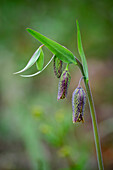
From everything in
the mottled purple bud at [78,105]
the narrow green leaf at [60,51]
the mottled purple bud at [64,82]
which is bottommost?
the mottled purple bud at [78,105]

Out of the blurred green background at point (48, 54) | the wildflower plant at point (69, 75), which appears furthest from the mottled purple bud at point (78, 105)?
the blurred green background at point (48, 54)

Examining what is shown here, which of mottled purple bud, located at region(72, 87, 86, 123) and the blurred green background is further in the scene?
the blurred green background

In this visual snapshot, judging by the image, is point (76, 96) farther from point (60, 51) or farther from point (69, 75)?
point (60, 51)

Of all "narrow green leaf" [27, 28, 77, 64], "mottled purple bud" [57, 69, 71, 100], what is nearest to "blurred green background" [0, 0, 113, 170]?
"mottled purple bud" [57, 69, 71, 100]

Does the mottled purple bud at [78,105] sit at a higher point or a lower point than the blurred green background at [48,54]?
lower

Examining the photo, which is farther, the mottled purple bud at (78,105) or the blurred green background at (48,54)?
the blurred green background at (48,54)

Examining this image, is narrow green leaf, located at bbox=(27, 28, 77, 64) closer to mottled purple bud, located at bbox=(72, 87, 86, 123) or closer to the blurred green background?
mottled purple bud, located at bbox=(72, 87, 86, 123)

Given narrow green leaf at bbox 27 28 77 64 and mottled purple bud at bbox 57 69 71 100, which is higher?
narrow green leaf at bbox 27 28 77 64

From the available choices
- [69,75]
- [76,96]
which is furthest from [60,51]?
[76,96]

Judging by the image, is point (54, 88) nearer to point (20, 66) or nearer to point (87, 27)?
point (20, 66)

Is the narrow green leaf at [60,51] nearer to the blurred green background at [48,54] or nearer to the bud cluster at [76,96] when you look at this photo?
the bud cluster at [76,96]

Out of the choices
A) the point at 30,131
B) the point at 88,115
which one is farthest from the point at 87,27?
the point at 30,131

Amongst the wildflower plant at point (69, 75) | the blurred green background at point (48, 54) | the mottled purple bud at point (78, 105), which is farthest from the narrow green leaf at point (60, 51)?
the blurred green background at point (48, 54)
